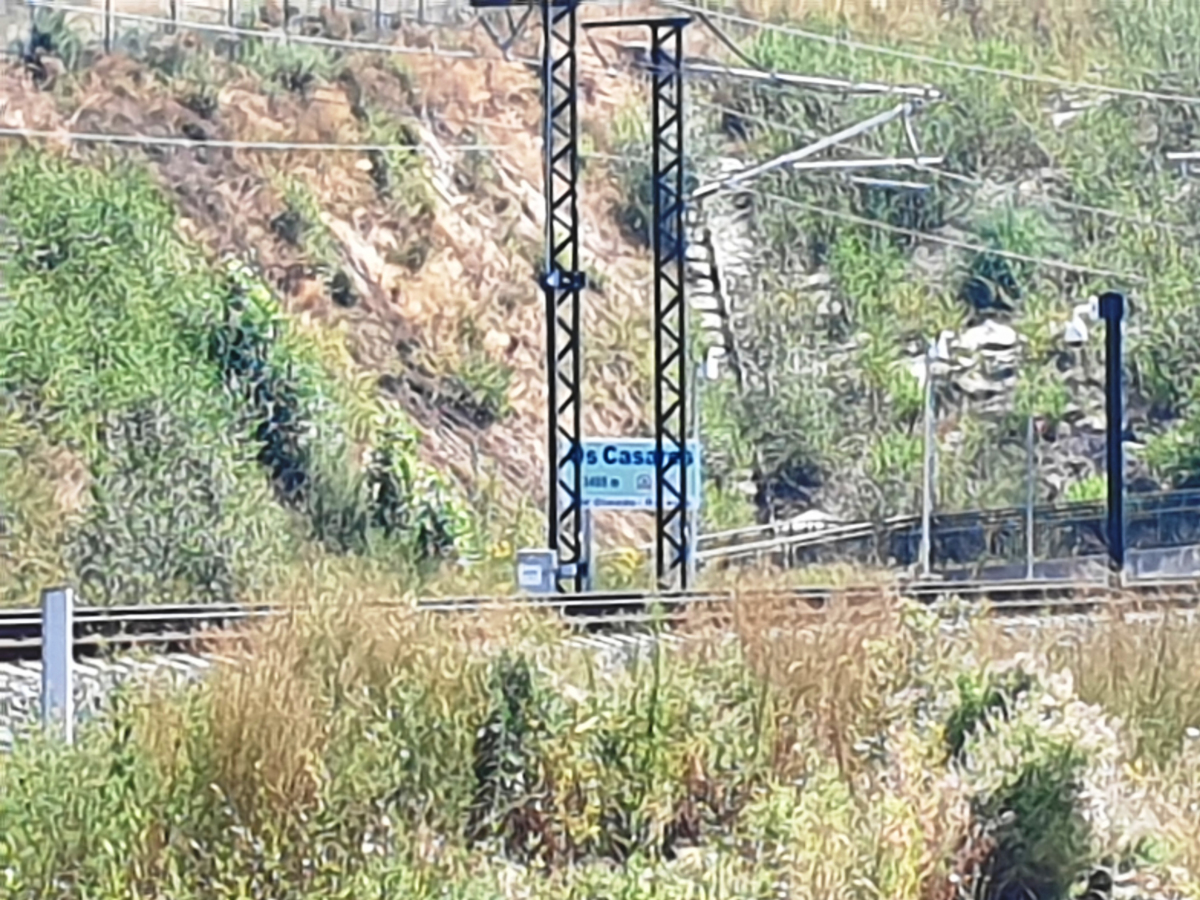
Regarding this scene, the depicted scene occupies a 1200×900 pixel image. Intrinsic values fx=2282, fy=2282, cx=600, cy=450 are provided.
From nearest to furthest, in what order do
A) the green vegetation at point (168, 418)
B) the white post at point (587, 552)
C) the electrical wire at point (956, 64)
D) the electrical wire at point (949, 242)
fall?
1. the white post at point (587, 552)
2. the green vegetation at point (168, 418)
3. the electrical wire at point (949, 242)
4. the electrical wire at point (956, 64)

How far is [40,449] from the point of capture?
33.8m

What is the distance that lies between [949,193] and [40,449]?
3187cm

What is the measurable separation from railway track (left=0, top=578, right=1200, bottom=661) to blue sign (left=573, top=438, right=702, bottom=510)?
646 centimetres

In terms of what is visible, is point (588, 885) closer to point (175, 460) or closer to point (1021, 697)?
point (1021, 697)

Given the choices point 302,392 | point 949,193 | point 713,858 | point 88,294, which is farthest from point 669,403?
point 713,858

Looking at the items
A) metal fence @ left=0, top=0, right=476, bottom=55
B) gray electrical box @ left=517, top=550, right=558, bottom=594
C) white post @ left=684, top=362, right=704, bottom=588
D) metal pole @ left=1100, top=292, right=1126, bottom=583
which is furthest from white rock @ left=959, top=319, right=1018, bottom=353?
gray electrical box @ left=517, top=550, right=558, bottom=594

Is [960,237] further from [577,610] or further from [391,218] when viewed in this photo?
[577,610]

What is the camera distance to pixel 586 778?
1017 centimetres

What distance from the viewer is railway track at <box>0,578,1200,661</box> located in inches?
548

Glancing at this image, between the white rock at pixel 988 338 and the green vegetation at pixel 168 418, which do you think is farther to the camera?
the white rock at pixel 988 338

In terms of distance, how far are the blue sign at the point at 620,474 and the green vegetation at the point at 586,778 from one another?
18.0 meters

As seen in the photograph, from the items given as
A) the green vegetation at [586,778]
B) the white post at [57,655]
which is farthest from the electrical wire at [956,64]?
the white post at [57,655]

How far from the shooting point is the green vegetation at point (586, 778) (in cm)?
884

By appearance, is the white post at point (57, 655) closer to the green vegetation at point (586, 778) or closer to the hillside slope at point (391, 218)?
the green vegetation at point (586, 778)
